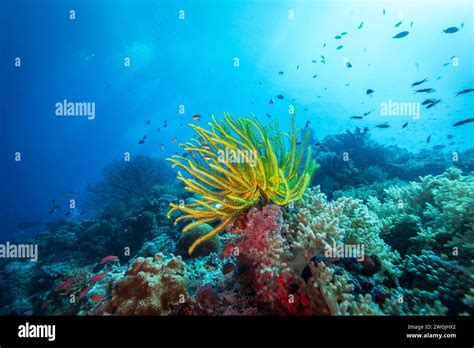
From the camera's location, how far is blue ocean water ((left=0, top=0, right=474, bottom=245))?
3925cm

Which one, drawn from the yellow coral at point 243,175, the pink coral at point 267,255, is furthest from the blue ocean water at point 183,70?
the pink coral at point 267,255

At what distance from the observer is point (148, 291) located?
3410 mm

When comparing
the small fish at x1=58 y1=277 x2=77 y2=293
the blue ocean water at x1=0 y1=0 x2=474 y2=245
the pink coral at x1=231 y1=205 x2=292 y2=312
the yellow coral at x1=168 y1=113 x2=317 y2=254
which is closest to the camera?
the pink coral at x1=231 y1=205 x2=292 y2=312

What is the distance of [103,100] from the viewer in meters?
64.0

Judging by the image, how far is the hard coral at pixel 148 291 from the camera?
10.8 feet

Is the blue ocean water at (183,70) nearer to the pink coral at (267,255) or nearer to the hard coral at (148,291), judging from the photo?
the pink coral at (267,255)

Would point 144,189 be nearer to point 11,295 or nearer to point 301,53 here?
point 11,295

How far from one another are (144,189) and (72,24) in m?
37.0

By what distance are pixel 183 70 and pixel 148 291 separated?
64.8m

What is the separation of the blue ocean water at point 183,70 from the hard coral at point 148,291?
2740 cm

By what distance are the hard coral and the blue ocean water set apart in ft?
89.9

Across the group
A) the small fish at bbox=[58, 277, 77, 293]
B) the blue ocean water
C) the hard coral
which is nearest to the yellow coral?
the hard coral

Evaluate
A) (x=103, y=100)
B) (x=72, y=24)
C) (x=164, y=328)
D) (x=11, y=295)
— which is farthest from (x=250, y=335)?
(x=103, y=100)

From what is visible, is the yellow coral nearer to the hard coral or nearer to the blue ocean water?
the hard coral
